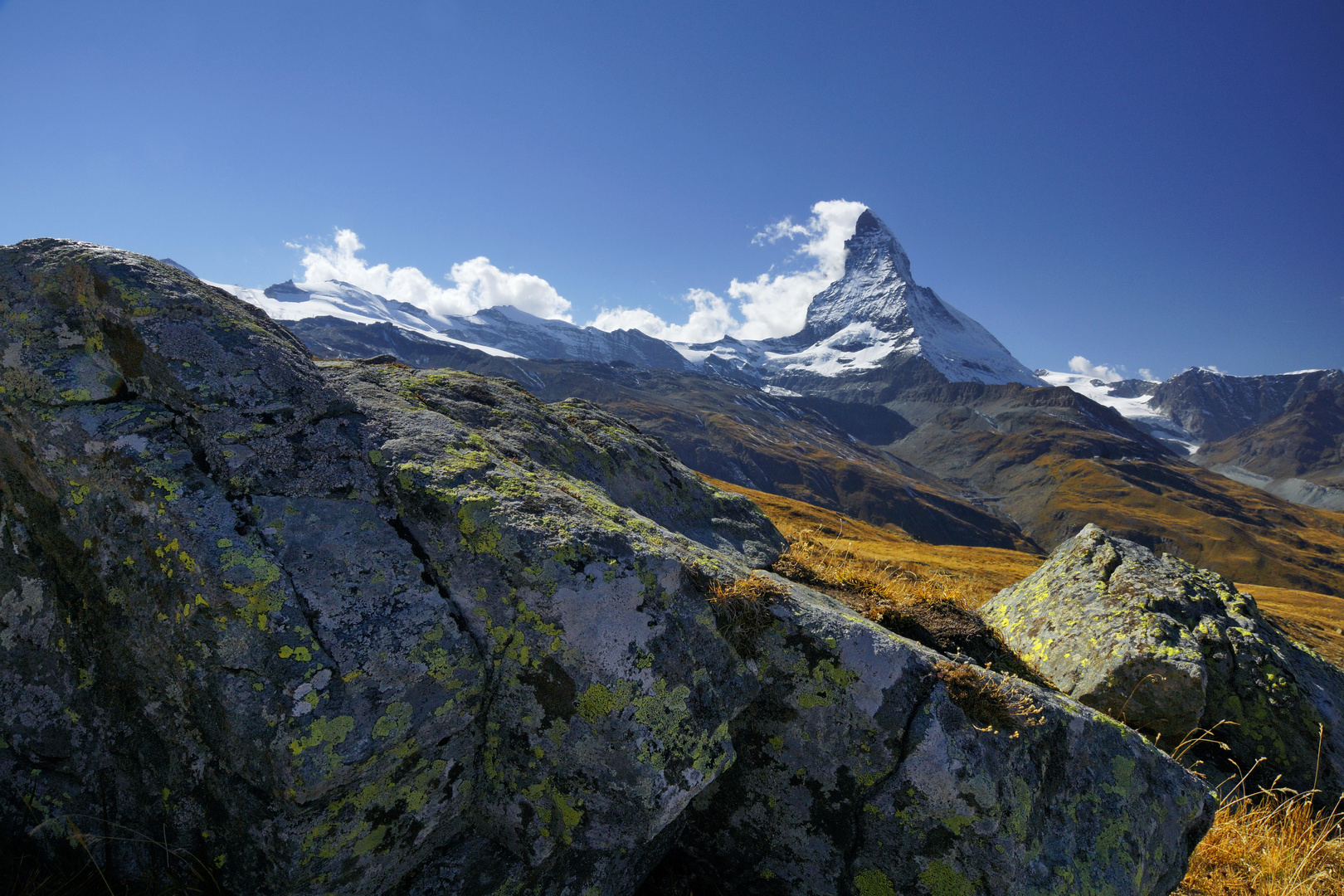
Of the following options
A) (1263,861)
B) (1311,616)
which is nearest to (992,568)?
(1311,616)

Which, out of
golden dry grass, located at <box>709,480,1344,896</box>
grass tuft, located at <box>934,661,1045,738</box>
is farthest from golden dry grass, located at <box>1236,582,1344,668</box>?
grass tuft, located at <box>934,661,1045,738</box>

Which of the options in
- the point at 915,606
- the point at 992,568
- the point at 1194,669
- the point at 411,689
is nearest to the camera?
the point at 411,689

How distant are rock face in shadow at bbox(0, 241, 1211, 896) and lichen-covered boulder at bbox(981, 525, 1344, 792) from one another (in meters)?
2.46

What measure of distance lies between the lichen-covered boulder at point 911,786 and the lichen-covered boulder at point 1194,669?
9.47 ft

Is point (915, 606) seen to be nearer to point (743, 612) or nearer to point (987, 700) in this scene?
point (987, 700)

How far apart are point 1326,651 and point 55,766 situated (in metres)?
34.1

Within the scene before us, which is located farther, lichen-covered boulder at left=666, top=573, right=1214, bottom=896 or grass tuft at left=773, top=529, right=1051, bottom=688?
grass tuft at left=773, top=529, right=1051, bottom=688

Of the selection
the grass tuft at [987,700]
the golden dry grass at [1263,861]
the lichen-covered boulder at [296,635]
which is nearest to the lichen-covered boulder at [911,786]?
the grass tuft at [987,700]

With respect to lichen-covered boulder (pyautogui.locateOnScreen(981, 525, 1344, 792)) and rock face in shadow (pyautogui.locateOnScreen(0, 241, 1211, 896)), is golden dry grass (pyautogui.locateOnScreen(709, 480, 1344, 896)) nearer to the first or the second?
lichen-covered boulder (pyautogui.locateOnScreen(981, 525, 1344, 792))

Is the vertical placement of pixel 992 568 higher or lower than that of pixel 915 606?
lower

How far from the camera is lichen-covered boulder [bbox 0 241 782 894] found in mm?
4223

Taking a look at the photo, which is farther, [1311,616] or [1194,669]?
[1311,616]

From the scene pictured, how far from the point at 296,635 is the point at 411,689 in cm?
91

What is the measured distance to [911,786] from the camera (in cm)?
480
